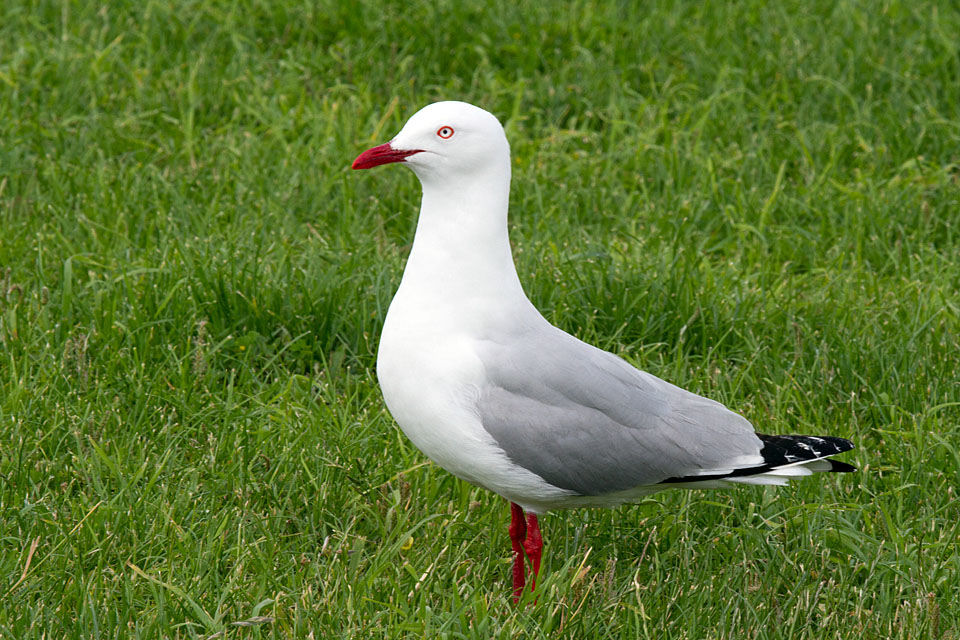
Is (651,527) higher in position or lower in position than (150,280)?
lower

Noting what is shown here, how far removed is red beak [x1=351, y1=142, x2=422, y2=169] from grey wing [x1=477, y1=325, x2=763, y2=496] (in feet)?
2.01

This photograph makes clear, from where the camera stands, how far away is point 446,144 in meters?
3.82

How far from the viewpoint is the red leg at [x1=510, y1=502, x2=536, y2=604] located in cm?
406

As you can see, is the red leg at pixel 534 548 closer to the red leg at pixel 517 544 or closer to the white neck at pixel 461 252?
the red leg at pixel 517 544

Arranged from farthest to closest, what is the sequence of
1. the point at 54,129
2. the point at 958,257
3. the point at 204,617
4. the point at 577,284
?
the point at 54,129, the point at 958,257, the point at 577,284, the point at 204,617

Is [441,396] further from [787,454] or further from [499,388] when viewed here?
[787,454]

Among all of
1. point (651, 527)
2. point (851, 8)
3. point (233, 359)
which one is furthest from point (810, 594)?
point (851, 8)

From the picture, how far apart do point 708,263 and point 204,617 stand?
3.07m

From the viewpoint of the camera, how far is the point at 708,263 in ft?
19.2

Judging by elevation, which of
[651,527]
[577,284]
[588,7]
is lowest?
[651,527]

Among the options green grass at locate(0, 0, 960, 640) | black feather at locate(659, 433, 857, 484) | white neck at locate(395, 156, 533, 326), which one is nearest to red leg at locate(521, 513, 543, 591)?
green grass at locate(0, 0, 960, 640)

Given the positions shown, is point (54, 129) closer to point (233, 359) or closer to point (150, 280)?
point (150, 280)

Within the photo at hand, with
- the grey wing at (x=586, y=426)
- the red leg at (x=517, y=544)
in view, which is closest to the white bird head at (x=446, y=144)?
the grey wing at (x=586, y=426)

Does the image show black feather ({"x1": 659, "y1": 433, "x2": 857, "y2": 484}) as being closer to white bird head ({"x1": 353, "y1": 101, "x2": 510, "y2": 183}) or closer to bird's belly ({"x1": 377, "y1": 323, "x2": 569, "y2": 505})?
bird's belly ({"x1": 377, "y1": 323, "x2": 569, "y2": 505})
